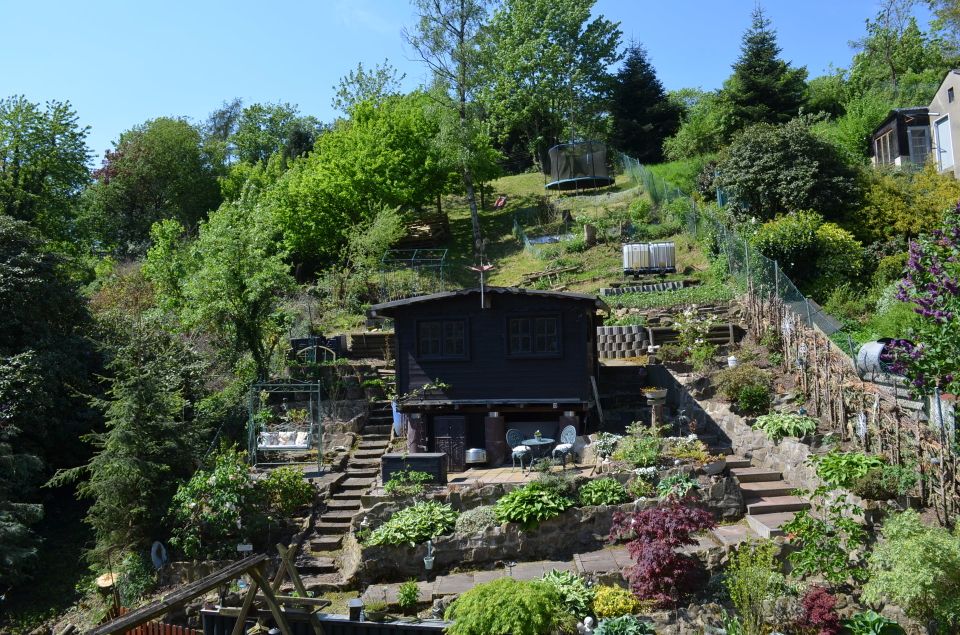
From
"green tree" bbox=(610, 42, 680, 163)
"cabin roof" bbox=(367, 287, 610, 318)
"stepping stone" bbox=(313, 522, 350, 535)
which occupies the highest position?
"green tree" bbox=(610, 42, 680, 163)

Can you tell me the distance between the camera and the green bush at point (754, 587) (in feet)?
39.0

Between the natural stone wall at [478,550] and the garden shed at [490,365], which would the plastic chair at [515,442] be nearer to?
the garden shed at [490,365]

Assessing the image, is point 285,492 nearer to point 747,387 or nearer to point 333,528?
point 333,528

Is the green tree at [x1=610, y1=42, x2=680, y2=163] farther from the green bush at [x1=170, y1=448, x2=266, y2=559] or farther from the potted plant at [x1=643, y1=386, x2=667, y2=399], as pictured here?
the green bush at [x1=170, y1=448, x2=266, y2=559]

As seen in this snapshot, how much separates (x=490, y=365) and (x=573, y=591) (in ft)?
24.8

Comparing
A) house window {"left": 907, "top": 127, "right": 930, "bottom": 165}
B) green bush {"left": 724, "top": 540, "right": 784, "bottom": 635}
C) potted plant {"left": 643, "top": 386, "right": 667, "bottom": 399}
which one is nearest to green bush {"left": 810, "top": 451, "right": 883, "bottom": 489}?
green bush {"left": 724, "top": 540, "right": 784, "bottom": 635}

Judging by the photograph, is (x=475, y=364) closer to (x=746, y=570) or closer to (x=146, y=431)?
(x=146, y=431)

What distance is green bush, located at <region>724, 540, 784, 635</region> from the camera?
1189 centimetres

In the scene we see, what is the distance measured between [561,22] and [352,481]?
3893 cm

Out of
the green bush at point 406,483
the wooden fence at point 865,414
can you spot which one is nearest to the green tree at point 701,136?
the wooden fence at point 865,414

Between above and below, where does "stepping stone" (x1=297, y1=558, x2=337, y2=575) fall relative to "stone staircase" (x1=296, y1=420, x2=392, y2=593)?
below

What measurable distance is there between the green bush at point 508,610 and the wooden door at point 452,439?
23.6ft

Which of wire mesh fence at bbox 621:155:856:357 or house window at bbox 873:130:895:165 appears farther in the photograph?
house window at bbox 873:130:895:165

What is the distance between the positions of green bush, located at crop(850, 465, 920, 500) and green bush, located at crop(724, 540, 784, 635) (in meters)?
2.57
